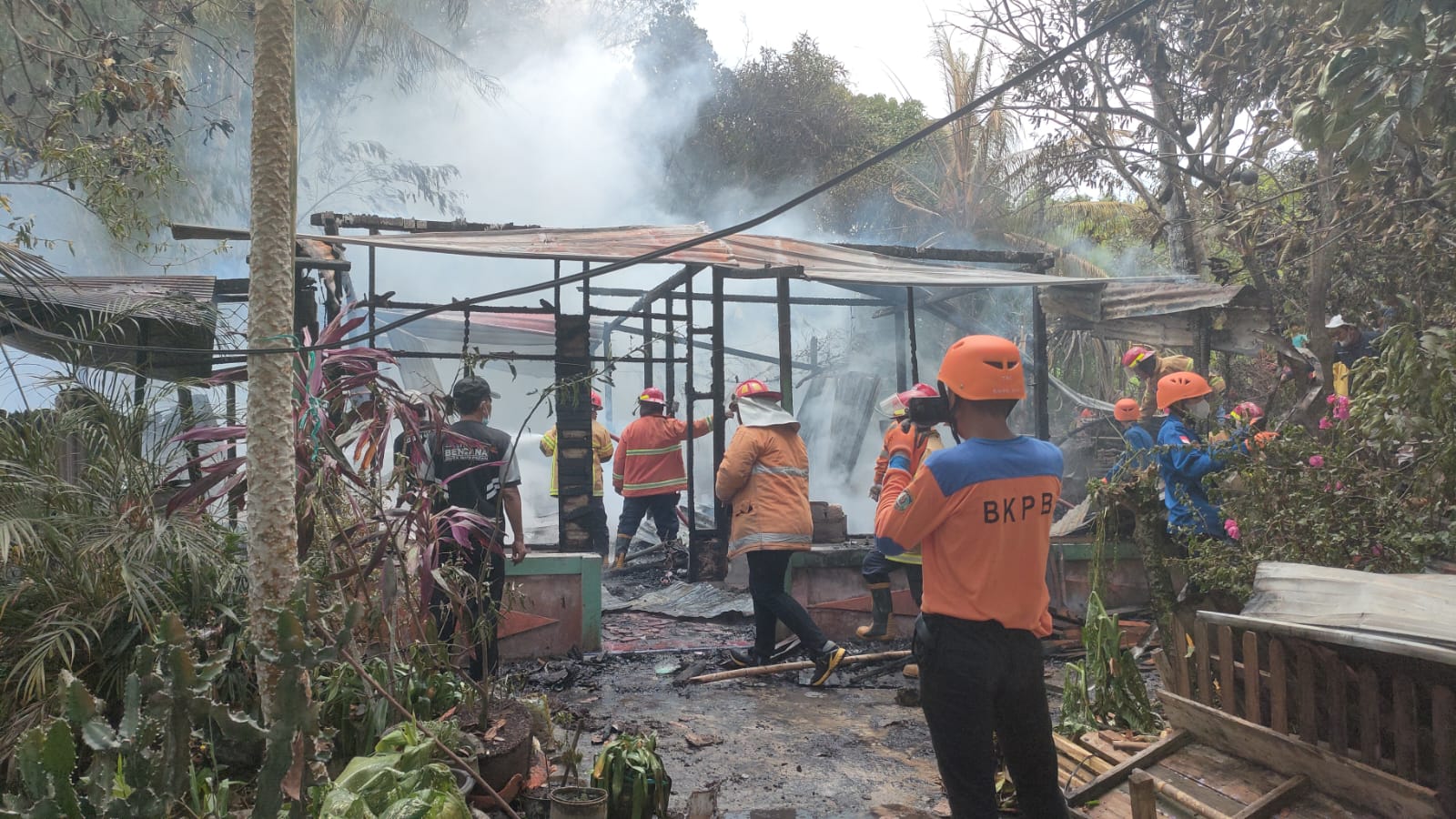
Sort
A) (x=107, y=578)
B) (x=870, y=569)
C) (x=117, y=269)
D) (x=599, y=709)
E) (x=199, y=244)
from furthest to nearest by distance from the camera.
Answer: (x=199, y=244), (x=117, y=269), (x=870, y=569), (x=599, y=709), (x=107, y=578)

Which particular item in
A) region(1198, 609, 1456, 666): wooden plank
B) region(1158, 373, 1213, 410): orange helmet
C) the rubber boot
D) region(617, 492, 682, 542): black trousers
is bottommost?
the rubber boot

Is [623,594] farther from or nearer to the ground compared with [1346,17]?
nearer to the ground

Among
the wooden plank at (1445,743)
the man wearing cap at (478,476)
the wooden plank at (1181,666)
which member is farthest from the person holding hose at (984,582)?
the man wearing cap at (478,476)

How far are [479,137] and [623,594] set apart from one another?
1875 centimetres

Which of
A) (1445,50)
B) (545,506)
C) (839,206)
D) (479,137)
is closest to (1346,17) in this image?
(1445,50)

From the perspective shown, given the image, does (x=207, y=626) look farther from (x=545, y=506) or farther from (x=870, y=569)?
(x=545, y=506)

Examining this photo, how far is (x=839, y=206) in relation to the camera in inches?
848

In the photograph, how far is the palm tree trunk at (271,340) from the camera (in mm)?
2721

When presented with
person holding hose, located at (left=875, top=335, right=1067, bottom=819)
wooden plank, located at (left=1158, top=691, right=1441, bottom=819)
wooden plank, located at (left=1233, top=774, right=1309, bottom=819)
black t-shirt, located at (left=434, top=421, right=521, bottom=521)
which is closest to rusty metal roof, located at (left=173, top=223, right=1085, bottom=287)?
black t-shirt, located at (left=434, top=421, right=521, bottom=521)

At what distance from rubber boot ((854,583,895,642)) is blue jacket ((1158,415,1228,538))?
2.16 m

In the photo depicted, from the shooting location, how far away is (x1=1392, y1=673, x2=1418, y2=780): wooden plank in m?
2.89

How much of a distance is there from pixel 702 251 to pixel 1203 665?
18.2 feet

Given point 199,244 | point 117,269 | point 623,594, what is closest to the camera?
point 623,594

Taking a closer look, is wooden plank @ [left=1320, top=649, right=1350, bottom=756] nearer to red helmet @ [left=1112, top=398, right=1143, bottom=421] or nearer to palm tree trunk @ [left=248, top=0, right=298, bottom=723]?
palm tree trunk @ [left=248, top=0, right=298, bottom=723]
